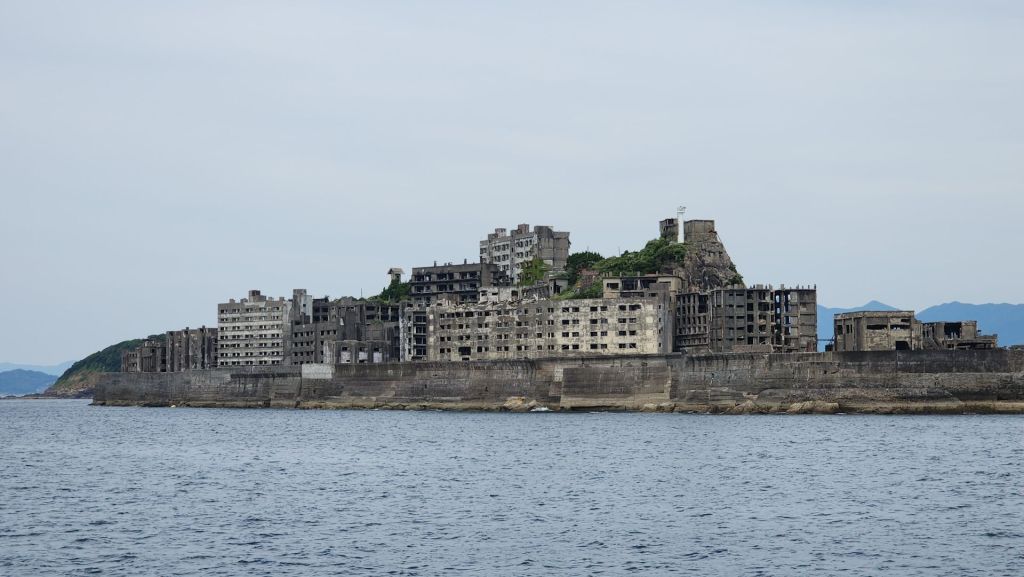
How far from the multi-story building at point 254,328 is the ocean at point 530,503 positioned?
86.0 meters

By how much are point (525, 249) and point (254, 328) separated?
41.9 metres

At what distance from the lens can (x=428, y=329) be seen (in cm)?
15825

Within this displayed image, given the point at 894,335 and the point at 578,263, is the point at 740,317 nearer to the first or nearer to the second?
the point at 894,335

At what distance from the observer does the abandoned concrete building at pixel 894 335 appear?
125562 mm

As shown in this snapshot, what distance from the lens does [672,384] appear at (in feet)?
411

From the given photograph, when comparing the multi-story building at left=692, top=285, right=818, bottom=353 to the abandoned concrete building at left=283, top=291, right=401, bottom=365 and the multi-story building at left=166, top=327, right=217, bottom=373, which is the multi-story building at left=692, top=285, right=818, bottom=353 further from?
the multi-story building at left=166, top=327, right=217, bottom=373

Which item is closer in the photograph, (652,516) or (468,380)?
(652,516)

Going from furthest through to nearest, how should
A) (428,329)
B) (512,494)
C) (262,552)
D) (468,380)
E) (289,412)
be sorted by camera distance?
(428,329) → (289,412) → (468,380) → (512,494) → (262,552)

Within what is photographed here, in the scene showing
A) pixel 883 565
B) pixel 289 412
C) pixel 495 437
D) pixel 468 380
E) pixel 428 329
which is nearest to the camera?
pixel 883 565

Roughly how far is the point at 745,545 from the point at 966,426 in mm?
61896

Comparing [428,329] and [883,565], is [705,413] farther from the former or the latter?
[883,565]

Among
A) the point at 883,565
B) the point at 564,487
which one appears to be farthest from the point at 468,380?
the point at 883,565

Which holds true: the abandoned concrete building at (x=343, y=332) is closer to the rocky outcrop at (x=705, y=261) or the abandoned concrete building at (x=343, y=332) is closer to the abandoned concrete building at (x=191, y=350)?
the abandoned concrete building at (x=191, y=350)

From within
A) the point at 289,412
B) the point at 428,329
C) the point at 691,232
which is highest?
the point at 691,232
